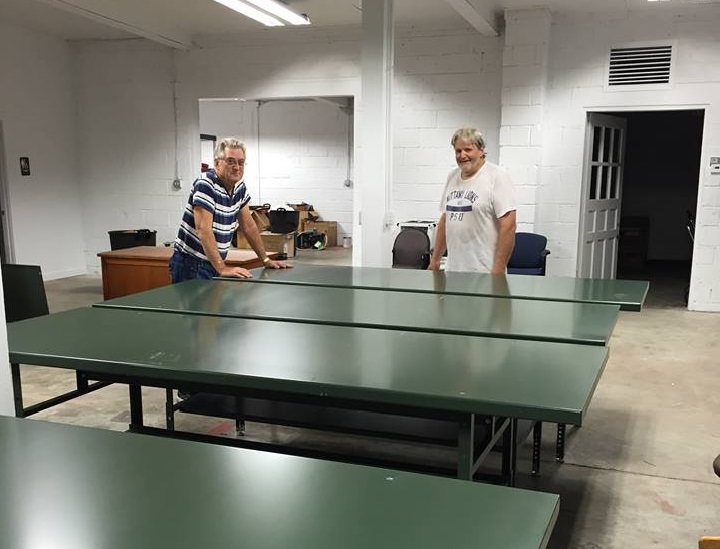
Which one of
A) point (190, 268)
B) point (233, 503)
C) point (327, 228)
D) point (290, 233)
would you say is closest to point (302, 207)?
point (327, 228)

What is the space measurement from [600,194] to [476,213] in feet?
13.1

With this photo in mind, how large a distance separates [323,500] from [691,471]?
2.60 metres

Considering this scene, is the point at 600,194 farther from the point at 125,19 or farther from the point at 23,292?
the point at 23,292

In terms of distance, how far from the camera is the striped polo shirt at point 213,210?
3.59 m

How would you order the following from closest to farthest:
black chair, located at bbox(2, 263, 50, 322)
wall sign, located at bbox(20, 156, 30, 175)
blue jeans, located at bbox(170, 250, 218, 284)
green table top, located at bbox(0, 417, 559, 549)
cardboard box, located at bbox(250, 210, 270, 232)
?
green table top, located at bbox(0, 417, 559, 549), black chair, located at bbox(2, 263, 50, 322), blue jeans, located at bbox(170, 250, 218, 284), wall sign, located at bbox(20, 156, 30, 175), cardboard box, located at bbox(250, 210, 270, 232)

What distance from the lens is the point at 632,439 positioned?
3533mm

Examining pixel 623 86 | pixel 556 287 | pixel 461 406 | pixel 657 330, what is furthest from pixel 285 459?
pixel 623 86

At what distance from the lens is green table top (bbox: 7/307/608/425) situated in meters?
1.73

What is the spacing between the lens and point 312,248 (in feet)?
39.3

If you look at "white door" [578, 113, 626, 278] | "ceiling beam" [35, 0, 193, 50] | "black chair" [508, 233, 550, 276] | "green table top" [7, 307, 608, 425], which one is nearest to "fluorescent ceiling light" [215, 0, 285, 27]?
"ceiling beam" [35, 0, 193, 50]

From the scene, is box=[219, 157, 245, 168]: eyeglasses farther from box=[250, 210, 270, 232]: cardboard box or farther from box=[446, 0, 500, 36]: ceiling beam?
box=[250, 210, 270, 232]: cardboard box

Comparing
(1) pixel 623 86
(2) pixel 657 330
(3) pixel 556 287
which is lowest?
(2) pixel 657 330

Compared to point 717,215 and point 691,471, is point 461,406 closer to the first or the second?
point 691,471

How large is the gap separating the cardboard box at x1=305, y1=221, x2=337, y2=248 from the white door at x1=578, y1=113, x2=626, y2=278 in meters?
5.82
